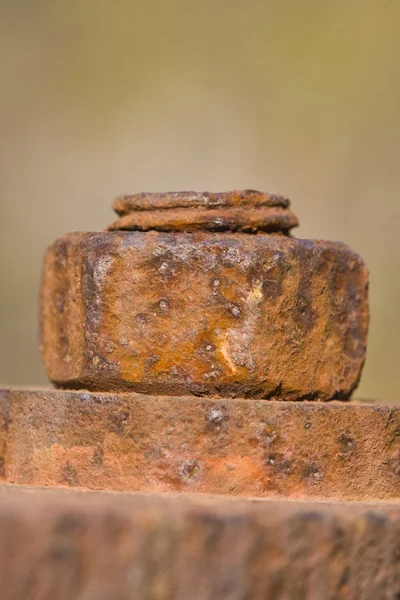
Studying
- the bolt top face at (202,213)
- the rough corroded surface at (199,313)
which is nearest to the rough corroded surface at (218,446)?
the rough corroded surface at (199,313)

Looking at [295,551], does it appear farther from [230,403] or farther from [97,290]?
[97,290]

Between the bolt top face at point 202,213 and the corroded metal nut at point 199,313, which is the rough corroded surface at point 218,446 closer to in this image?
the corroded metal nut at point 199,313

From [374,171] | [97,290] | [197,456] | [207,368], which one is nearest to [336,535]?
[197,456]

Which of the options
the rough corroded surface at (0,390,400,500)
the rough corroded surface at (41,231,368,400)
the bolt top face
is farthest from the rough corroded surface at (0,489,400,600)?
the bolt top face

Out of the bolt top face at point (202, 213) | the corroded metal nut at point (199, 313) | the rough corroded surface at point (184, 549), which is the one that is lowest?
the rough corroded surface at point (184, 549)

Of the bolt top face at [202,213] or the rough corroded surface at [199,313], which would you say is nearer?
the rough corroded surface at [199,313]

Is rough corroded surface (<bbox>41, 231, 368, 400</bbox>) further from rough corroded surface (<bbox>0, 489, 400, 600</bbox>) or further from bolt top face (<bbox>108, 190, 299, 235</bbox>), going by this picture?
rough corroded surface (<bbox>0, 489, 400, 600</bbox>)

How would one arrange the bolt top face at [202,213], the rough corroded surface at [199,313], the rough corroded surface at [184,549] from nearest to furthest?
the rough corroded surface at [184,549] → the rough corroded surface at [199,313] → the bolt top face at [202,213]
